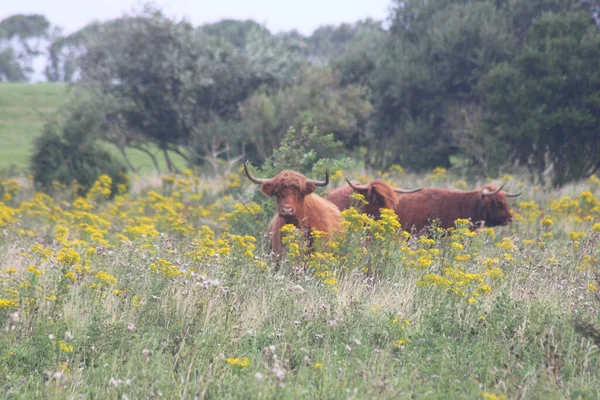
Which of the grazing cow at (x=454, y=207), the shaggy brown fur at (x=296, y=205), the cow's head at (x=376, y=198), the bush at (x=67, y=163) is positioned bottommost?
the bush at (x=67, y=163)

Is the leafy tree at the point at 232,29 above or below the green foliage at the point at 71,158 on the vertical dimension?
above

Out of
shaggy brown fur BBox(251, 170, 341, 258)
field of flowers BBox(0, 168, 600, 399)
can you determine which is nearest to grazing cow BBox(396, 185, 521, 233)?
shaggy brown fur BBox(251, 170, 341, 258)

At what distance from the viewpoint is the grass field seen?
4041 cm

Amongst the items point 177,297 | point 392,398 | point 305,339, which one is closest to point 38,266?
point 177,297

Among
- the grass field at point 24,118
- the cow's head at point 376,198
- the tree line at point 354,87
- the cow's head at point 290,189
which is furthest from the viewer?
the grass field at point 24,118

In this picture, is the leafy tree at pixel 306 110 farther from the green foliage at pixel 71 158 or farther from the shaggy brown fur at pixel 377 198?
the shaggy brown fur at pixel 377 198

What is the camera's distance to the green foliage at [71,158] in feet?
66.1

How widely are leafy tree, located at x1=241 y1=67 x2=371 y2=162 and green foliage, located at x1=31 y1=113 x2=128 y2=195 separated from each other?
6.30m

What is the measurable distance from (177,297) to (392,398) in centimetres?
224

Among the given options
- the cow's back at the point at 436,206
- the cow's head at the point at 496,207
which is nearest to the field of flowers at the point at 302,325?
the cow's back at the point at 436,206

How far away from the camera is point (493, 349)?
5180 millimetres

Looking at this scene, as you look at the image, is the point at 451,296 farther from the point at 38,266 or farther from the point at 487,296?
the point at 38,266

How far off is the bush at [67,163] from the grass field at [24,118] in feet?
50.5

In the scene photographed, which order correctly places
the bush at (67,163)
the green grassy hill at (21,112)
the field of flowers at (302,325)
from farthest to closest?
the green grassy hill at (21,112), the bush at (67,163), the field of flowers at (302,325)
